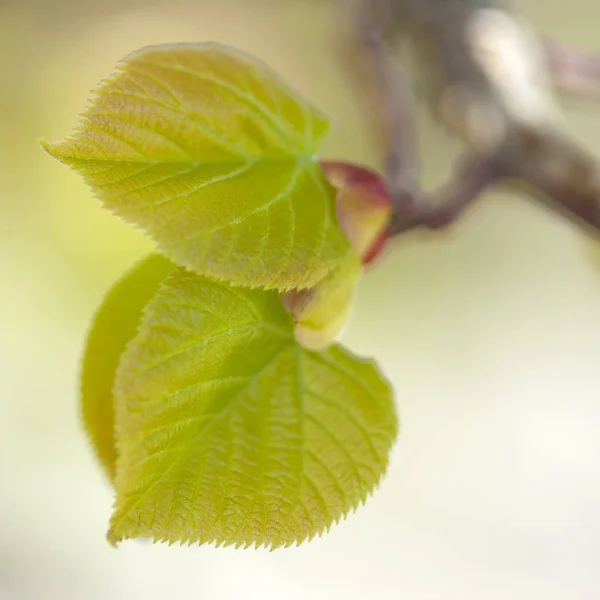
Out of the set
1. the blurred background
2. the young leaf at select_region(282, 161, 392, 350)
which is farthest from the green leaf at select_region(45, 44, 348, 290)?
the blurred background

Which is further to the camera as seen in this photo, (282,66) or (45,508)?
(282,66)

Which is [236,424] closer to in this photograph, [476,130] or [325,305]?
[325,305]

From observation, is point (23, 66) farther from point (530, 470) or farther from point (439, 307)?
point (530, 470)

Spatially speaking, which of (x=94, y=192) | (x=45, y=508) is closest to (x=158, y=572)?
(x=45, y=508)

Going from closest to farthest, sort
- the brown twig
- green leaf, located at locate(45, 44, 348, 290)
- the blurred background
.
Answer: green leaf, located at locate(45, 44, 348, 290)
the brown twig
the blurred background

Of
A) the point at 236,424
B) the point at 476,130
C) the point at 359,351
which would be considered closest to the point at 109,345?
the point at 236,424

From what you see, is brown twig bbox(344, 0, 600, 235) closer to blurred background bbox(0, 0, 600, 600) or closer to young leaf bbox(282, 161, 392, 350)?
young leaf bbox(282, 161, 392, 350)

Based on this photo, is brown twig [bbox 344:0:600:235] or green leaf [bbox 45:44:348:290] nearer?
green leaf [bbox 45:44:348:290]

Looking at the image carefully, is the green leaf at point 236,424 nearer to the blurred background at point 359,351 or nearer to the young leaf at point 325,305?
the young leaf at point 325,305
